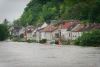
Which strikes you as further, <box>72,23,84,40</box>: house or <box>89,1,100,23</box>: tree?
<box>89,1,100,23</box>: tree

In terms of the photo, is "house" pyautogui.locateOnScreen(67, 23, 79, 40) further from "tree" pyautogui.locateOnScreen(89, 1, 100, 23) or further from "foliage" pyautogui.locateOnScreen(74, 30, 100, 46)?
"foliage" pyautogui.locateOnScreen(74, 30, 100, 46)

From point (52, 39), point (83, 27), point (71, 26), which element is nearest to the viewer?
point (83, 27)

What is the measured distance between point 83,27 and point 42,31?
88.5ft

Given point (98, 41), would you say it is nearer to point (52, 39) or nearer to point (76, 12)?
point (52, 39)

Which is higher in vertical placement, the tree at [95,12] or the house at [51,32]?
the tree at [95,12]

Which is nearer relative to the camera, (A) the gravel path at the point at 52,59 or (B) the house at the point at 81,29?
(A) the gravel path at the point at 52,59

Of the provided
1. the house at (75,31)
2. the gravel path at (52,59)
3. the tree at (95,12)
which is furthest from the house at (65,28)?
the gravel path at (52,59)

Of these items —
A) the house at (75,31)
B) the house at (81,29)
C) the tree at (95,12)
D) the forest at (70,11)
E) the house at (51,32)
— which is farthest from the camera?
the house at (51,32)

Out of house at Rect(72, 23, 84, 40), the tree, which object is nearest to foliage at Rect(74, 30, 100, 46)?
house at Rect(72, 23, 84, 40)

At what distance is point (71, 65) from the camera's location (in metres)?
30.8

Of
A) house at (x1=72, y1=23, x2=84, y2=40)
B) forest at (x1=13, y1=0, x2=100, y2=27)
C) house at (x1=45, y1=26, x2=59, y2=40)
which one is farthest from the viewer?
house at (x1=45, y1=26, x2=59, y2=40)

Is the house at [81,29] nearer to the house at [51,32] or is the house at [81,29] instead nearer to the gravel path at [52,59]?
the house at [51,32]

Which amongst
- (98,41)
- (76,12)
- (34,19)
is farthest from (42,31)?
(34,19)

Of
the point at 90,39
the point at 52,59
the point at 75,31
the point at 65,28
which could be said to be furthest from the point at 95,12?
the point at 52,59
